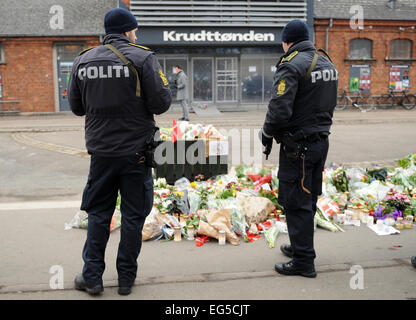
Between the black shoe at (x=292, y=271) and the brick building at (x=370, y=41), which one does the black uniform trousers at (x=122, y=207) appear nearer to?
the black shoe at (x=292, y=271)

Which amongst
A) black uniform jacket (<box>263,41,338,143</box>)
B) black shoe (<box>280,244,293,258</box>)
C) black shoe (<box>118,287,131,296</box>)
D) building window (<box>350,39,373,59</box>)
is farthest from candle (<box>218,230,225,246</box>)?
building window (<box>350,39,373,59</box>)

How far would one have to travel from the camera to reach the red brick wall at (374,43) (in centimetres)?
2344

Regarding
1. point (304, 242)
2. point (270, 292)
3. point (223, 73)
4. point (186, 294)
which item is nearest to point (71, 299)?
point (186, 294)

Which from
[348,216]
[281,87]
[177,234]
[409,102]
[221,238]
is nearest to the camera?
[281,87]

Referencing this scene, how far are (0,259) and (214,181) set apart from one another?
3138mm

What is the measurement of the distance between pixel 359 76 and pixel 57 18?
592 inches

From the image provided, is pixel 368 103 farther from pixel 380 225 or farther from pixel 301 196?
pixel 301 196

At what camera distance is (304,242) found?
13.3ft

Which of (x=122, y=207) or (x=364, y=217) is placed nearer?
(x=122, y=207)

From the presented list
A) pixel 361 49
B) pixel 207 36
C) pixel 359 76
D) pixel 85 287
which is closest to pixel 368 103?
pixel 359 76

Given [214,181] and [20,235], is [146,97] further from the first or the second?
[214,181]

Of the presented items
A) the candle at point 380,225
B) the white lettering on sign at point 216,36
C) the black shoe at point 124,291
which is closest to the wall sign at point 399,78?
the white lettering on sign at point 216,36

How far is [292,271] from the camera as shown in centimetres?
409

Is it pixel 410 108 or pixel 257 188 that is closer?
pixel 257 188
